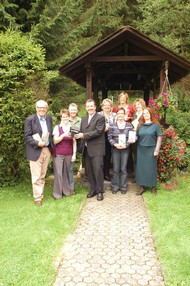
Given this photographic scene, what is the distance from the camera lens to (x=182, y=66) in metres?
8.03

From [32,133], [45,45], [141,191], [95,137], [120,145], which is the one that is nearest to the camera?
[32,133]

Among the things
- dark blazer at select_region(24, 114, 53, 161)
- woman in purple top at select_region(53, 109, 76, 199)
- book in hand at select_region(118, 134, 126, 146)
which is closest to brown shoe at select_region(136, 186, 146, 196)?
book in hand at select_region(118, 134, 126, 146)

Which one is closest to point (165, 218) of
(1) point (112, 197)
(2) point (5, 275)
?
(1) point (112, 197)

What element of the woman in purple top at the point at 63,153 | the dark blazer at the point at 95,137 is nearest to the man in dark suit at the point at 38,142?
the woman in purple top at the point at 63,153

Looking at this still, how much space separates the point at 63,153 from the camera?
6.46 m

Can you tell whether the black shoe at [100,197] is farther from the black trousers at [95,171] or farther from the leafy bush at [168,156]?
the leafy bush at [168,156]

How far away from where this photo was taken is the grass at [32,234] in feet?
11.7

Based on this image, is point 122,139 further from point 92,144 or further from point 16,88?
point 16,88

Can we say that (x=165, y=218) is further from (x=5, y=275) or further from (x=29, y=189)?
(x=29, y=189)

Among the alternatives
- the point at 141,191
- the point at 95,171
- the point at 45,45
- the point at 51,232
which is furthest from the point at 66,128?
the point at 45,45

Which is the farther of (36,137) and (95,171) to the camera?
(95,171)

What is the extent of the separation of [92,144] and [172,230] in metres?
2.48

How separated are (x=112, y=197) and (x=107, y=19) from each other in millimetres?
15670

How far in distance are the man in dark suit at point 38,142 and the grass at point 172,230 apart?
2.24 metres
